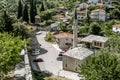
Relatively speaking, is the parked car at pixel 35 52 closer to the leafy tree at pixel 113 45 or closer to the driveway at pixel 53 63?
the driveway at pixel 53 63

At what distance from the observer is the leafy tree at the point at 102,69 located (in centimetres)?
2414

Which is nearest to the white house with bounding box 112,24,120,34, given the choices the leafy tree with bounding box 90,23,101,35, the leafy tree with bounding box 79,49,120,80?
the leafy tree with bounding box 90,23,101,35

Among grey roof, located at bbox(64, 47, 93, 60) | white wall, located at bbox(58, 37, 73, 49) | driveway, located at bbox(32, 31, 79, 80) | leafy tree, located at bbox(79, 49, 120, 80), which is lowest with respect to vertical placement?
driveway, located at bbox(32, 31, 79, 80)

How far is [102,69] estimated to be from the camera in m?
24.2

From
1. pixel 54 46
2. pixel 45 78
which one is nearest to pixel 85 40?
pixel 54 46

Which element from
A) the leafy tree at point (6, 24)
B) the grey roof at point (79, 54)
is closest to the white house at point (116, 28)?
the grey roof at point (79, 54)

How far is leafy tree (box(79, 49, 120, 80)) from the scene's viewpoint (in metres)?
24.1

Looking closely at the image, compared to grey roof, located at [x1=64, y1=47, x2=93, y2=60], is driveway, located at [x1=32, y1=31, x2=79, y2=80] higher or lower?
A: lower

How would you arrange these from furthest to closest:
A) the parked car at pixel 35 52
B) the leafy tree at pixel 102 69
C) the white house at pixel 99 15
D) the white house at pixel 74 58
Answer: the white house at pixel 99 15 → the parked car at pixel 35 52 → the white house at pixel 74 58 → the leafy tree at pixel 102 69

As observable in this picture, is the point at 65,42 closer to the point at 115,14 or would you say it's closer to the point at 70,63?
the point at 70,63

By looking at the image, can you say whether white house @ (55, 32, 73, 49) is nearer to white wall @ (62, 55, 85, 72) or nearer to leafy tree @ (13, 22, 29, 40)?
leafy tree @ (13, 22, 29, 40)

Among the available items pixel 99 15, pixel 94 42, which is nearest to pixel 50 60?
pixel 94 42

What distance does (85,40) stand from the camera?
48438 millimetres

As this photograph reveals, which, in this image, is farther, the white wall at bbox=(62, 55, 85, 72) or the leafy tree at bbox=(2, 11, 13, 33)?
the leafy tree at bbox=(2, 11, 13, 33)
